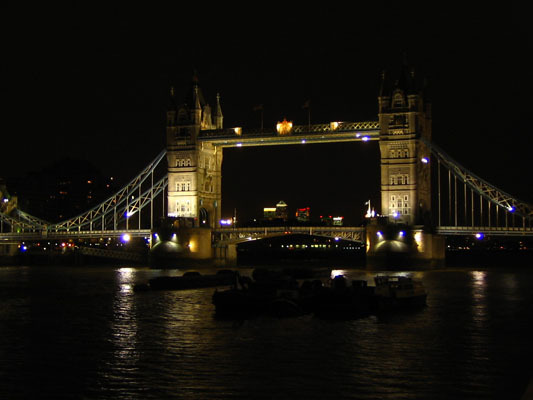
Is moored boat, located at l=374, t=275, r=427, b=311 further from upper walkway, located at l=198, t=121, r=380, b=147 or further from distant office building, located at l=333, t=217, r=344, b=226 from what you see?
distant office building, located at l=333, t=217, r=344, b=226

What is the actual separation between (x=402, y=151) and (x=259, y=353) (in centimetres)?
5225

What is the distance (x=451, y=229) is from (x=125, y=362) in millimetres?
55765

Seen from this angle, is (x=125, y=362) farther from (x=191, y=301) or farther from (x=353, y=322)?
(x=191, y=301)

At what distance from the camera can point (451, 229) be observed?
258 feet

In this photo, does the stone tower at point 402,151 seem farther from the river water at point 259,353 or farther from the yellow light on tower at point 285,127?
the river water at point 259,353

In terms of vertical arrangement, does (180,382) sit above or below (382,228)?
below

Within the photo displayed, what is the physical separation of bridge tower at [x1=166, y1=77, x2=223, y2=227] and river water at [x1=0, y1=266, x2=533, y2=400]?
131 feet

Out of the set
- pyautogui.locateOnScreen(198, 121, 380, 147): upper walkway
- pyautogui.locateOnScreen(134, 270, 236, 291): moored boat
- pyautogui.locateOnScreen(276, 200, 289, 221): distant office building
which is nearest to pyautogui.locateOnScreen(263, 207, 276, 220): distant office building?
pyautogui.locateOnScreen(276, 200, 289, 221): distant office building

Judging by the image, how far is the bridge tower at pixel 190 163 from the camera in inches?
3440

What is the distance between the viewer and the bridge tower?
287 ft

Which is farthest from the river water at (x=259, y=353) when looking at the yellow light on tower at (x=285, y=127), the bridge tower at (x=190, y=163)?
the bridge tower at (x=190, y=163)

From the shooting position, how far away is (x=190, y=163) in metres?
87.6

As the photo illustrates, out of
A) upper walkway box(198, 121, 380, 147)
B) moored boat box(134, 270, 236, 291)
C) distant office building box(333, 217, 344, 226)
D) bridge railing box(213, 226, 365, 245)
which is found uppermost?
upper walkway box(198, 121, 380, 147)

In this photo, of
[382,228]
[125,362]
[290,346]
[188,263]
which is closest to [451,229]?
[382,228]
